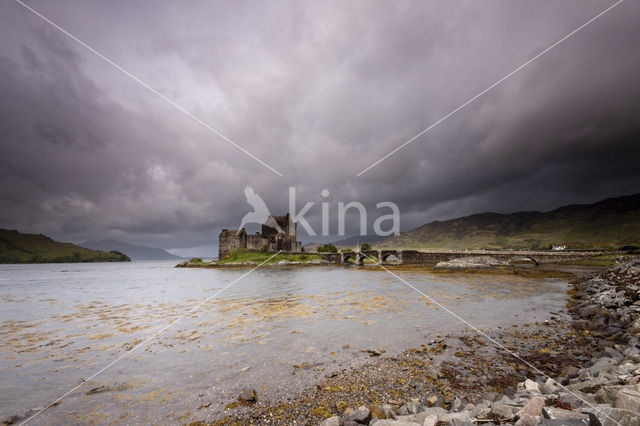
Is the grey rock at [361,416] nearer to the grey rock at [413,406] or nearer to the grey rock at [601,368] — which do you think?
the grey rock at [413,406]

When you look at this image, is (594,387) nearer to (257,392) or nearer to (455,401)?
(455,401)

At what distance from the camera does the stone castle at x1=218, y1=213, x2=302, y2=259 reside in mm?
86938

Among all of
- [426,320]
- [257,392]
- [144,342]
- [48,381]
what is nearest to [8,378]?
[48,381]

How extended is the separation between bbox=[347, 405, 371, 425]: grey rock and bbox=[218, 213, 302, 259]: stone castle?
85863 millimetres

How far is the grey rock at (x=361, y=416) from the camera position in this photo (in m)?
5.04

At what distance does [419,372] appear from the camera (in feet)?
25.0

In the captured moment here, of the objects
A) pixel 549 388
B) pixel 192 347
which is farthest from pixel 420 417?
pixel 192 347

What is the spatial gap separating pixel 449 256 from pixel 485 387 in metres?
86.2

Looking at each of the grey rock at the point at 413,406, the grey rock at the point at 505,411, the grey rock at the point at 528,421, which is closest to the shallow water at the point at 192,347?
the grey rock at the point at 413,406

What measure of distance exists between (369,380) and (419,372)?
172cm

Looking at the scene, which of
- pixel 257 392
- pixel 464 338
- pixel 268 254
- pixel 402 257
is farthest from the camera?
pixel 402 257

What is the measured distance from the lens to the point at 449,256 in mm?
83000

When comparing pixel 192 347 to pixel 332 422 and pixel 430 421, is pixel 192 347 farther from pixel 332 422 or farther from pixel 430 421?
pixel 430 421

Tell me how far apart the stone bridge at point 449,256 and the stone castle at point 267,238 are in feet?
51.3
